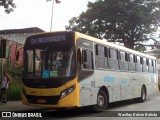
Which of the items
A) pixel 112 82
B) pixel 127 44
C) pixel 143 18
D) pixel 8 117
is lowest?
pixel 8 117

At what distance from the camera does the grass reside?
17766 mm

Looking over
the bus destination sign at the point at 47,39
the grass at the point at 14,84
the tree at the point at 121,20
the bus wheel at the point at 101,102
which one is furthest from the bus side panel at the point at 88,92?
the tree at the point at 121,20

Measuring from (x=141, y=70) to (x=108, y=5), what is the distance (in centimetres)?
2331

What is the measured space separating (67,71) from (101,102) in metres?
2.97

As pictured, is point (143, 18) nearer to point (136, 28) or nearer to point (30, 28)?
point (136, 28)

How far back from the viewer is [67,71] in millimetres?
11531

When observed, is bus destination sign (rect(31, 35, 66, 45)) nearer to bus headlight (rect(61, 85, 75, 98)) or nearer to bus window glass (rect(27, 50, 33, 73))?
bus window glass (rect(27, 50, 33, 73))

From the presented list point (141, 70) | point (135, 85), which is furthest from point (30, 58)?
point (141, 70)

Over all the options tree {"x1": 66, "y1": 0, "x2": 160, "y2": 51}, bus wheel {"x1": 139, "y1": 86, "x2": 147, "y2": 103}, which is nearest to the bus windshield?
bus wheel {"x1": 139, "y1": 86, "x2": 147, "y2": 103}

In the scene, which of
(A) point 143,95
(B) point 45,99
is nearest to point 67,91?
(B) point 45,99

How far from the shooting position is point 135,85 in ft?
60.4

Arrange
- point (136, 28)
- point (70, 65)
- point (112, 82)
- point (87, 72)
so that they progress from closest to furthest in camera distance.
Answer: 1. point (70, 65)
2. point (87, 72)
3. point (112, 82)
4. point (136, 28)

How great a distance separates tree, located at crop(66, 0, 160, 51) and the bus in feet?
87.5

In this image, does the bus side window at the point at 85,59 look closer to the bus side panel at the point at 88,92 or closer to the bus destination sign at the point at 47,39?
the bus side panel at the point at 88,92
